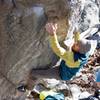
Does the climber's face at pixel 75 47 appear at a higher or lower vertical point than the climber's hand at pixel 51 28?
lower

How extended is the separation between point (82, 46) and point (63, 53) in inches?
13.6

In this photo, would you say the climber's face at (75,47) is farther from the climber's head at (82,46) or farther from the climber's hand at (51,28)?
the climber's hand at (51,28)

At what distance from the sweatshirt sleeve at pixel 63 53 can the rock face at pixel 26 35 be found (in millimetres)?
330

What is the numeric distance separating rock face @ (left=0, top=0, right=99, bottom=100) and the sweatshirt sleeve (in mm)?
330

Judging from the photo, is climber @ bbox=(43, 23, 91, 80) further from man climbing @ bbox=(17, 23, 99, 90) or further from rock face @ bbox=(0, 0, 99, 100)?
rock face @ bbox=(0, 0, 99, 100)

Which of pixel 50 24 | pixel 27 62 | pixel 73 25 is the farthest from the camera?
pixel 27 62

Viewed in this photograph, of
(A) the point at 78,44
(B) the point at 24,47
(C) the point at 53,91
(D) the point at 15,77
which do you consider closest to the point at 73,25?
(A) the point at 78,44

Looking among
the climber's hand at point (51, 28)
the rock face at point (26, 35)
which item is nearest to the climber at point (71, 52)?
the climber's hand at point (51, 28)

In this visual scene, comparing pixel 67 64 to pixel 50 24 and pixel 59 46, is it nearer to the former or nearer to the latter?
pixel 59 46

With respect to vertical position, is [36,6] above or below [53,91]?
above

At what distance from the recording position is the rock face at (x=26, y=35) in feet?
18.5

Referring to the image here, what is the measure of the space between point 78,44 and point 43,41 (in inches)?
26.3

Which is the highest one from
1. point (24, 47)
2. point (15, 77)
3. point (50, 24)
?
point (50, 24)

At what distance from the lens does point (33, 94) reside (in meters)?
9.07
